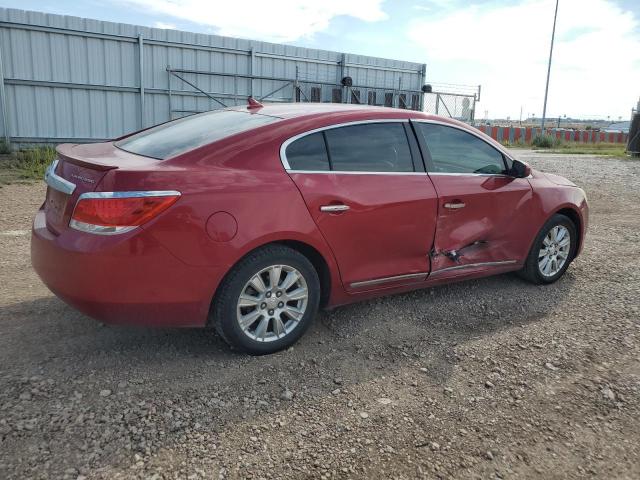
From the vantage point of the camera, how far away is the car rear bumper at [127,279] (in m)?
2.92

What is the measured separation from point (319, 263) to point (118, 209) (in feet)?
4.34

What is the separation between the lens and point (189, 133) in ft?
12.2

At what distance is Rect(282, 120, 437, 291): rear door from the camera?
3533 millimetres

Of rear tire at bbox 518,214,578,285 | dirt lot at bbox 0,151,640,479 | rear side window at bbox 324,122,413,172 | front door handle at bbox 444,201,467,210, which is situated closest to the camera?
dirt lot at bbox 0,151,640,479

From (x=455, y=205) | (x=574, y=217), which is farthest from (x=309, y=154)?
(x=574, y=217)

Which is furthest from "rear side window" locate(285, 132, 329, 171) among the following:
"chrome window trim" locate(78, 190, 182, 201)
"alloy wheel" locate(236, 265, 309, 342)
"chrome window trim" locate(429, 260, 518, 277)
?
"chrome window trim" locate(429, 260, 518, 277)

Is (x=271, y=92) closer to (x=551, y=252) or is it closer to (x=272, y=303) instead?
(x=551, y=252)

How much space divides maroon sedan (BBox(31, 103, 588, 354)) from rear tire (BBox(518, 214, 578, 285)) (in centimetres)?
38

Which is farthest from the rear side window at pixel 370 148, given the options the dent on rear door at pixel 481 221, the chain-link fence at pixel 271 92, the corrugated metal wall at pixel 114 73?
the chain-link fence at pixel 271 92

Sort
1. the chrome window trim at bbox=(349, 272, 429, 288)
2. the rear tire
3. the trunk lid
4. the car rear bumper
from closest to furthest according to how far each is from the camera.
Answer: the car rear bumper, the trunk lid, the chrome window trim at bbox=(349, 272, 429, 288), the rear tire

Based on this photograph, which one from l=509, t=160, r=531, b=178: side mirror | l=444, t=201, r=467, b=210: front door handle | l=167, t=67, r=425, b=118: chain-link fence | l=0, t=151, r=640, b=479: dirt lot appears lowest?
l=0, t=151, r=640, b=479: dirt lot

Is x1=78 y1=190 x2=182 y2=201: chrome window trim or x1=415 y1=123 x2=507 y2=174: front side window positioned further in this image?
x1=415 y1=123 x2=507 y2=174: front side window

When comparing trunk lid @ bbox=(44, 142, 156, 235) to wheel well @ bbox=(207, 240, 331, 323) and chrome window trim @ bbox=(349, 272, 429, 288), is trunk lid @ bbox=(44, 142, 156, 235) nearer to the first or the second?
wheel well @ bbox=(207, 240, 331, 323)

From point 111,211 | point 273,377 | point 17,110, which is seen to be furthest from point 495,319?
point 17,110
